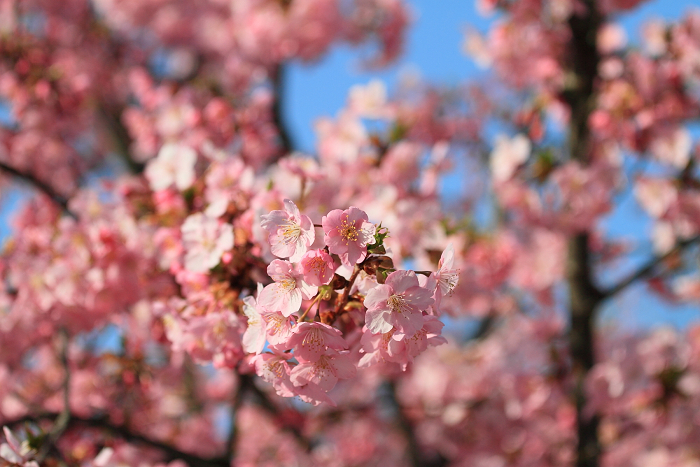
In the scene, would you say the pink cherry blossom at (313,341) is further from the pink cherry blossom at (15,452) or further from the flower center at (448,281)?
the pink cherry blossom at (15,452)

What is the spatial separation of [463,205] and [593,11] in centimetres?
427

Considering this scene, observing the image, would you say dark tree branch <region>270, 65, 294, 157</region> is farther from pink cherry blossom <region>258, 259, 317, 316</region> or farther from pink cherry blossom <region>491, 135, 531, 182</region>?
pink cherry blossom <region>258, 259, 317, 316</region>

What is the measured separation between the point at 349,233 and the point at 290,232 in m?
0.15

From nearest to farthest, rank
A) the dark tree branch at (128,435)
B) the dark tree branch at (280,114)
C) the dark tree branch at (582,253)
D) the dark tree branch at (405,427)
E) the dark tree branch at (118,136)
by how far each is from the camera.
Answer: the dark tree branch at (128,435) < the dark tree branch at (582,253) < the dark tree branch at (405,427) < the dark tree branch at (280,114) < the dark tree branch at (118,136)

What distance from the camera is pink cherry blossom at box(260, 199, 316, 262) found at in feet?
4.62

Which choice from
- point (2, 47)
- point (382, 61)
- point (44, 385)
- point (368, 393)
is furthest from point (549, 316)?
point (2, 47)

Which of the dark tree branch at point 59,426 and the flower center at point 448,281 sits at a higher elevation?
the flower center at point 448,281

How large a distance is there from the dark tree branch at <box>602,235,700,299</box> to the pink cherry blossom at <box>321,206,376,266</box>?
2784 mm

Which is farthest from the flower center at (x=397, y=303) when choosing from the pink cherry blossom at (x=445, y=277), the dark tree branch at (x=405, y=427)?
the dark tree branch at (x=405, y=427)

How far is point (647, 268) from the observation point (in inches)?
142

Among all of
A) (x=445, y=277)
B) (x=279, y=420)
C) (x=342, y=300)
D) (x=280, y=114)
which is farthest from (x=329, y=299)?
(x=280, y=114)

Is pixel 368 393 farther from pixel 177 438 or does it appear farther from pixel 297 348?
pixel 297 348

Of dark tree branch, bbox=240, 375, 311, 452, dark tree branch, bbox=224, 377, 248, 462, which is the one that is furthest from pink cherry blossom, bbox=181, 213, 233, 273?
dark tree branch, bbox=240, 375, 311, 452

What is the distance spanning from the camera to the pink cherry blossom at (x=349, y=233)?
4.49ft
